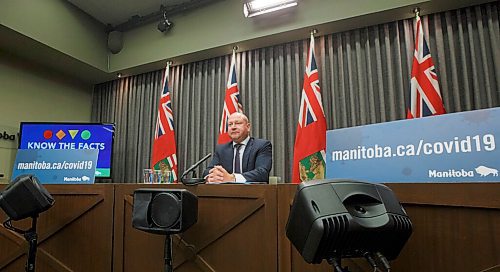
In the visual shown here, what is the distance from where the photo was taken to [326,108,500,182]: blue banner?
3.32 ft

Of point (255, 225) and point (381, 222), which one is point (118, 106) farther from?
point (381, 222)

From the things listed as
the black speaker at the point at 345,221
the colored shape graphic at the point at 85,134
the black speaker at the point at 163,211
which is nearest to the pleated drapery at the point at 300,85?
the colored shape graphic at the point at 85,134

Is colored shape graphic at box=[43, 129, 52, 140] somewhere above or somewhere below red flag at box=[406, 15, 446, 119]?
below

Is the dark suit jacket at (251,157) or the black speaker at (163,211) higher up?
the dark suit jacket at (251,157)

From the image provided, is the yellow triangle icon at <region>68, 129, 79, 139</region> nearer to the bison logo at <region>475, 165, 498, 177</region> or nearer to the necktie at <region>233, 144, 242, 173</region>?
the necktie at <region>233, 144, 242, 173</region>

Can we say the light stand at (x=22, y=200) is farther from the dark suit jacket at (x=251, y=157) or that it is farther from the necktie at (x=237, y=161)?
the necktie at (x=237, y=161)

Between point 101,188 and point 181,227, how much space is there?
0.67 meters

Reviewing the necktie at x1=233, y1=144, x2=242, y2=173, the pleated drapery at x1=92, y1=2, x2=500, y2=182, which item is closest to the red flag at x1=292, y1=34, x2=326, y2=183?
the pleated drapery at x1=92, y1=2, x2=500, y2=182

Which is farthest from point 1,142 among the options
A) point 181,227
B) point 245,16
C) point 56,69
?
point 181,227

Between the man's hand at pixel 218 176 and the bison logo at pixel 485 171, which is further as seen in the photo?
the man's hand at pixel 218 176

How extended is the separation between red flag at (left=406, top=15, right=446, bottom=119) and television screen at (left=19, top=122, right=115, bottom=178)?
3.04 m

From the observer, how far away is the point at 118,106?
434cm

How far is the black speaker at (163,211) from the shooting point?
124 cm

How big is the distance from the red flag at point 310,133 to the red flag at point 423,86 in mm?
746
